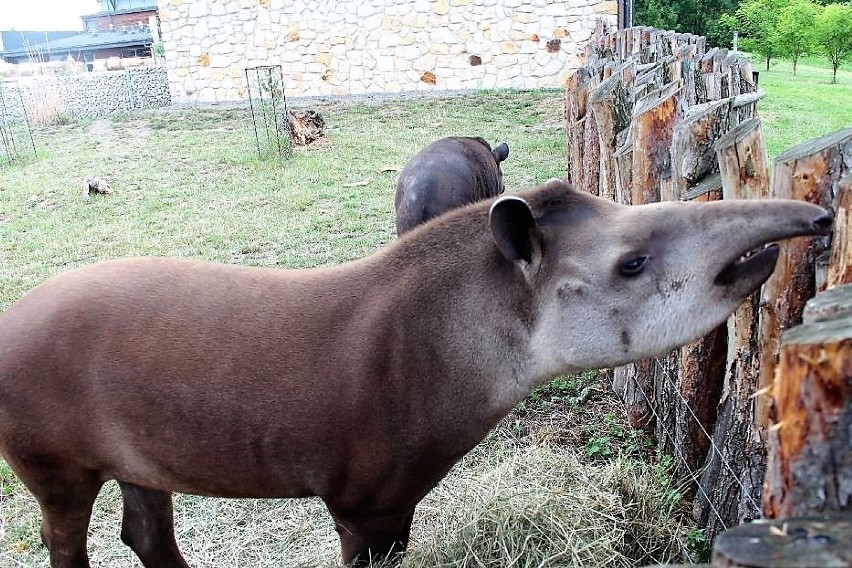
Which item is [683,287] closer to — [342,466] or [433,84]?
[342,466]

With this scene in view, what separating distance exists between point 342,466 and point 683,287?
1.37 meters

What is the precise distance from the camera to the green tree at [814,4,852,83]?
747 inches

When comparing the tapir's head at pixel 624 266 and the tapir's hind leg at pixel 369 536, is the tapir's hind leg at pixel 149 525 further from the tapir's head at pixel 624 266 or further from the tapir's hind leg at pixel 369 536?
the tapir's head at pixel 624 266

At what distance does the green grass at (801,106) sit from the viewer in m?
12.1

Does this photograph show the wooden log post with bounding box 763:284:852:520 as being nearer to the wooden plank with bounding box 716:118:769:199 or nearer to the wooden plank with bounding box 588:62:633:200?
the wooden plank with bounding box 716:118:769:199

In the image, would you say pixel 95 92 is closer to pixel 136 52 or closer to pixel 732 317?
pixel 136 52

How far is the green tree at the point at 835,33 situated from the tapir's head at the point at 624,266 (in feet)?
62.9

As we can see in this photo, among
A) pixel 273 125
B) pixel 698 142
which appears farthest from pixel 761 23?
pixel 698 142

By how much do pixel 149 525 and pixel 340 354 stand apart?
1457 mm

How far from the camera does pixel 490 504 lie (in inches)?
153

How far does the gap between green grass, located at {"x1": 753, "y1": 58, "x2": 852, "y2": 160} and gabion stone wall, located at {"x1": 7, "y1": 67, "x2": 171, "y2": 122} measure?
14.5 meters

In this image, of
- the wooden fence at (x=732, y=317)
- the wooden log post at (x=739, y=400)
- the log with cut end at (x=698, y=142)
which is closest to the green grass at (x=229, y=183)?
the wooden fence at (x=732, y=317)

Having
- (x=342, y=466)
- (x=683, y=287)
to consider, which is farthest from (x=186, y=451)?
(x=683, y=287)

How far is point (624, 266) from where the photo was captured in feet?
9.05
